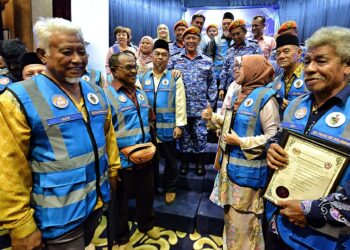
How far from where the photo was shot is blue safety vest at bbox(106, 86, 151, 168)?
5.61ft

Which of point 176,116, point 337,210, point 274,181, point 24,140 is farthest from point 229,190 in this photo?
point 24,140

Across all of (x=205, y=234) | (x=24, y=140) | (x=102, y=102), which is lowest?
(x=205, y=234)

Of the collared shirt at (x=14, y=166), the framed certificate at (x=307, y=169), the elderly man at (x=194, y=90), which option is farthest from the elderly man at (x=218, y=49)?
the collared shirt at (x=14, y=166)

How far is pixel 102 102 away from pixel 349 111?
44.3 inches

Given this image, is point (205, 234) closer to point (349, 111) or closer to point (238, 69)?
point (238, 69)

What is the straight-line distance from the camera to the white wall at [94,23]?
4.58m

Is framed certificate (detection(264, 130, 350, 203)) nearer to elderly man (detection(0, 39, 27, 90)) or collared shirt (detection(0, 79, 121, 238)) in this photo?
collared shirt (detection(0, 79, 121, 238))

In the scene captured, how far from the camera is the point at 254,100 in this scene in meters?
1.46

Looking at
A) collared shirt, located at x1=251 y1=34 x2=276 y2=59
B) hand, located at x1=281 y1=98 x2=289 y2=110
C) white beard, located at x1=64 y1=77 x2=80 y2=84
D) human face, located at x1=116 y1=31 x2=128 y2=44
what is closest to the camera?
white beard, located at x1=64 y1=77 x2=80 y2=84

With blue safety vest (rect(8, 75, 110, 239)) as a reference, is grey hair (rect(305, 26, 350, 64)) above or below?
above

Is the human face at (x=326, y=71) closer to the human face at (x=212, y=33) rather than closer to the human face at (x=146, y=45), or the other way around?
the human face at (x=146, y=45)

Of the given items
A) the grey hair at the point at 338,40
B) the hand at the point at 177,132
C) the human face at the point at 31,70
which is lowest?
the hand at the point at 177,132

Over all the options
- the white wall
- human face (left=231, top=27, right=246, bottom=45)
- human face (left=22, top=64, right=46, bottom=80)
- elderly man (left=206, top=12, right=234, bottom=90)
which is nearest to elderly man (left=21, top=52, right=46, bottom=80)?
human face (left=22, top=64, right=46, bottom=80)

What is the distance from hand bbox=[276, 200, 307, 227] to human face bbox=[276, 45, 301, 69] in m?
1.47
